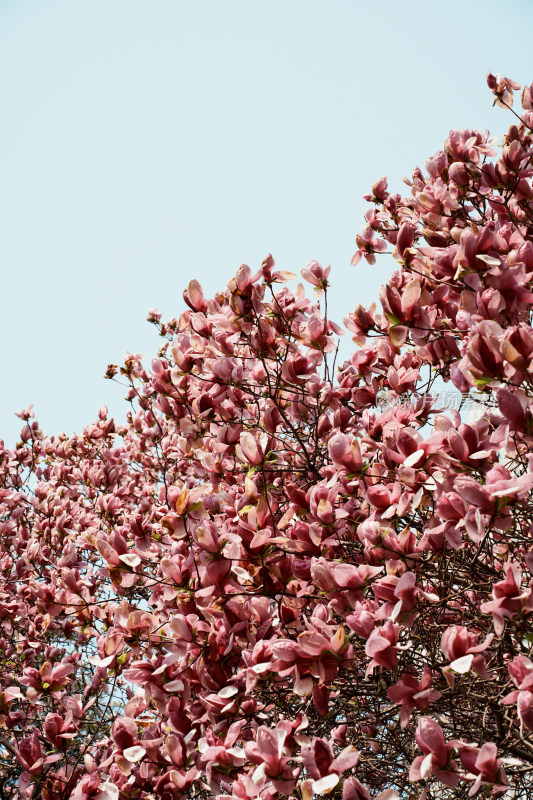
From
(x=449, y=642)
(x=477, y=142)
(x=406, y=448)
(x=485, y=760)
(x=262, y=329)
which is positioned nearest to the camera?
(x=485, y=760)

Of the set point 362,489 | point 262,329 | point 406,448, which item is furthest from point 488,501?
point 262,329

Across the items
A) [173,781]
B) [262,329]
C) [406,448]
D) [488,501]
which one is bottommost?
[173,781]

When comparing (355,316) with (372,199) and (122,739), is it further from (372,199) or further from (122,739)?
(122,739)

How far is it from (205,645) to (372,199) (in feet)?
8.89

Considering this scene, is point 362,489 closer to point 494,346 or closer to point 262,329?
point 262,329

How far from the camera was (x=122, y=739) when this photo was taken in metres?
2.03

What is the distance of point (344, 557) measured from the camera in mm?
2199

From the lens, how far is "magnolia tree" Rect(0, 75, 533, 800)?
152 centimetres

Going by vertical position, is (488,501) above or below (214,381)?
below

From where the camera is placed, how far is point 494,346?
1.49 metres

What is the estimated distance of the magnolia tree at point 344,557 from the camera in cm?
152

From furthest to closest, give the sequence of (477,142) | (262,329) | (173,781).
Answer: (477,142), (262,329), (173,781)

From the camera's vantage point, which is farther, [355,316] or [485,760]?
[355,316]

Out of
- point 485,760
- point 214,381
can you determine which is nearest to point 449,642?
point 485,760
